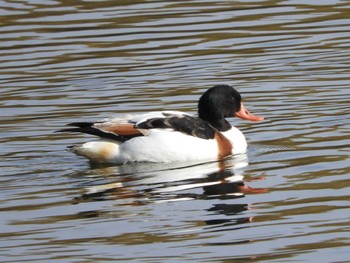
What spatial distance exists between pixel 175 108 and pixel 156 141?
1.91 meters

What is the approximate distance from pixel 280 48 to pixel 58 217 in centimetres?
768

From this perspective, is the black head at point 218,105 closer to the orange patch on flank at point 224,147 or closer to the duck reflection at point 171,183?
the orange patch on flank at point 224,147

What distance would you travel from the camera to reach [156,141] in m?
13.6

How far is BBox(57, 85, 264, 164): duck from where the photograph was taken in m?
13.5

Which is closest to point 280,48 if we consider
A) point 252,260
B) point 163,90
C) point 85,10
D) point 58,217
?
point 163,90

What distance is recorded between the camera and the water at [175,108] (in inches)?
399

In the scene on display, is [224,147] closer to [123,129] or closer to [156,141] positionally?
[156,141]

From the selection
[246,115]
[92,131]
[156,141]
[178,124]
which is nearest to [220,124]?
[246,115]

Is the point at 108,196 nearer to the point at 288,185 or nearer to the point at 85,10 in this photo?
the point at 288,185

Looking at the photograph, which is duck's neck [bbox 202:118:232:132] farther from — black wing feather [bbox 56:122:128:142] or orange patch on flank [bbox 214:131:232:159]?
black wing feather [bbox 56:122:128:142]

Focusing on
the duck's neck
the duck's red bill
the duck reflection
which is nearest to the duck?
the duck reflection

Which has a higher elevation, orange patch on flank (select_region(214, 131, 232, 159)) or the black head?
the black head

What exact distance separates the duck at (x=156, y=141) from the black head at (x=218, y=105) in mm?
389

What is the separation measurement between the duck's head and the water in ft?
1.09
